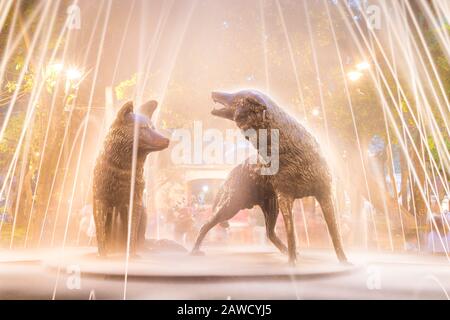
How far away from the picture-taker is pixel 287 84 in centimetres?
1627

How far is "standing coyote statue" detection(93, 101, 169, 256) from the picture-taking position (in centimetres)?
671

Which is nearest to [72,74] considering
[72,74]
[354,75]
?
[72,74]

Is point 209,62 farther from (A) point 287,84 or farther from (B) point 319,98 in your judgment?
(B) point 319,98

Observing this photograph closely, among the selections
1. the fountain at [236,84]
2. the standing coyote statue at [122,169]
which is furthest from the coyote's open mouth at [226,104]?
the fountain at [236,84]

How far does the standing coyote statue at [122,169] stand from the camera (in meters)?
6.71

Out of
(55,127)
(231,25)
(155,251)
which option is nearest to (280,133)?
(155,251)

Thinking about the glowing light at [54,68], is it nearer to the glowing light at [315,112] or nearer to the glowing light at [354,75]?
the glowing light at [315,112]

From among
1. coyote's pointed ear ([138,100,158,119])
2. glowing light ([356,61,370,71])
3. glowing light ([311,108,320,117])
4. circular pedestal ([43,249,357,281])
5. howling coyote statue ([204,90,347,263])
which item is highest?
glowing light ([356,61,370,71])

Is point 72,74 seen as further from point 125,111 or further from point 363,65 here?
point 363,65

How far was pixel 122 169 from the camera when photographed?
6.79 metres

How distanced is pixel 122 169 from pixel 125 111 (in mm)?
912

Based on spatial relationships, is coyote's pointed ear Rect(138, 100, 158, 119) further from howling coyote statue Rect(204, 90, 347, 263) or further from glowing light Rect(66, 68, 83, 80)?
glowing light Rect(66, 68, 83, 80)

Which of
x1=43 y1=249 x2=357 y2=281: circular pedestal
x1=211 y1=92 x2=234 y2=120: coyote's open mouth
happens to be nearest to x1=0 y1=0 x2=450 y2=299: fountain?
x1=43 y1=249 x2=357 y2=281: circular pedestal

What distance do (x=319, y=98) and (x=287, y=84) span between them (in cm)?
133
